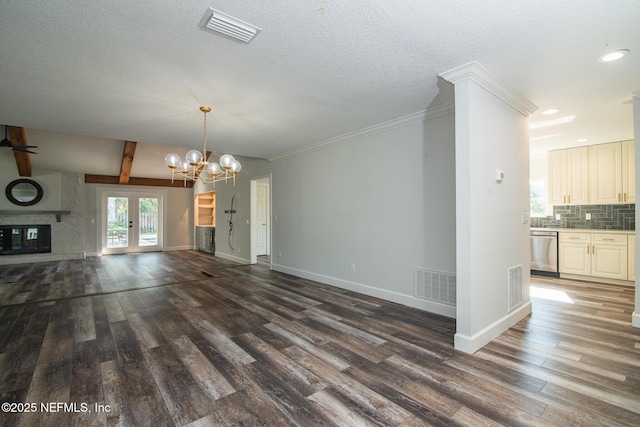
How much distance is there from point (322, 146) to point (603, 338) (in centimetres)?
434

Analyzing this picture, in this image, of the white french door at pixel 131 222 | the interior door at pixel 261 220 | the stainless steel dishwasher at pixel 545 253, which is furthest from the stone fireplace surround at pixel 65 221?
the stainless steel dishwasher at pixel 545 253

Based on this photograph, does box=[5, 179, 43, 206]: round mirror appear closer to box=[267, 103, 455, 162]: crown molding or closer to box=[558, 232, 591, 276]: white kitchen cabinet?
box=[267, 103, 455, 162]: crown molding

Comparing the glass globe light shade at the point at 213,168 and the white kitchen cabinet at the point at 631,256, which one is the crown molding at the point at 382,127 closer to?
the glass globe light shade at the point at 213,168

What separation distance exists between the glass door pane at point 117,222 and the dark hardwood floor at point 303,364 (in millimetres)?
5426

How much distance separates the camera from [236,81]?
2859 millimetres

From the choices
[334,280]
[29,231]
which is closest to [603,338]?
[334,280]

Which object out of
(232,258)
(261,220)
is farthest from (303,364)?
(261,220)

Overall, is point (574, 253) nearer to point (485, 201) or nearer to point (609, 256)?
point (609, 256)

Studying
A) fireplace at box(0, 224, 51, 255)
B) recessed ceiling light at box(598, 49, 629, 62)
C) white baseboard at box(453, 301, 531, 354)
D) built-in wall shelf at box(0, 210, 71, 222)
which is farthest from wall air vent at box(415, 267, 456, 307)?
fireplace at box(0, 224, 51, 255)

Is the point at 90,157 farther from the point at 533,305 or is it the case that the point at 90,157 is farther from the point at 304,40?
the point at 533,305

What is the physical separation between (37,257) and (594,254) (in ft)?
41.6

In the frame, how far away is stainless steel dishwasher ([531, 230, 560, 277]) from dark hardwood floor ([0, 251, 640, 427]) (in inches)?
45.5

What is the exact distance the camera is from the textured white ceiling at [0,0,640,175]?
187 cm

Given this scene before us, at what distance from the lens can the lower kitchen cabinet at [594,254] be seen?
16.0 feet
